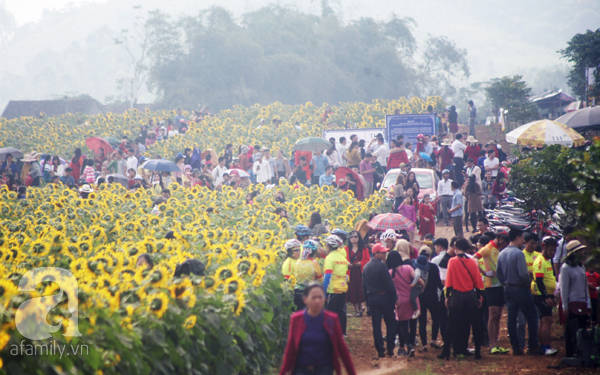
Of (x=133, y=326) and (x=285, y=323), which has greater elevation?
(x=133, y=326)

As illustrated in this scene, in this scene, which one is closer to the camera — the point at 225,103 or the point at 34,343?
the point at 34,343

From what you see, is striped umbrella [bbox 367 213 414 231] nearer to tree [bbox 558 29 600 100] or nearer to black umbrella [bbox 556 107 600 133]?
black umbrella [bbox 556 107 600 133]

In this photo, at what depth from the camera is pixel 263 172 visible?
1869 cm

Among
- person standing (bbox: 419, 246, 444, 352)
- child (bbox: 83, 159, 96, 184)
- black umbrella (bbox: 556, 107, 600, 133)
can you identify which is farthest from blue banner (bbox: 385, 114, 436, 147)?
person standing (bbox: 419, 246, 444, 352)

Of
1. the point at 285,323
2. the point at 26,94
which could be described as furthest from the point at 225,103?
the point at 26,94

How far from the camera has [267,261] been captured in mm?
7836

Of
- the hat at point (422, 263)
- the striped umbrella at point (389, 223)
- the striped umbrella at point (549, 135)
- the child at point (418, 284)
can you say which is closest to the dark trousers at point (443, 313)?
the child at point (418, 284)

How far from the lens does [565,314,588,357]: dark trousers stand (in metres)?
7.75

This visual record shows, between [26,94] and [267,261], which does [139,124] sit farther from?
[26,94]

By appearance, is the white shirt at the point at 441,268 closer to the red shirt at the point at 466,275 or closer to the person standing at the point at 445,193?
the red shirt at the point at 466,275

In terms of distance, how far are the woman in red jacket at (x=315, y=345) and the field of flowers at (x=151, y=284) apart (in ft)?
2.79

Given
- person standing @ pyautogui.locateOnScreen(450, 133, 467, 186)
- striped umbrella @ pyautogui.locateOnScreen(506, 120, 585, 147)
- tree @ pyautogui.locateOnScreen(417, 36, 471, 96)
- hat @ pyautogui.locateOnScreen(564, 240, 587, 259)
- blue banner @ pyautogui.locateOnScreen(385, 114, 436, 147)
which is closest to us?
hat @ pyautogui.locateOnScreen(564, 240, 587, 259)

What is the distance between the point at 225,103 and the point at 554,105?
995 inches

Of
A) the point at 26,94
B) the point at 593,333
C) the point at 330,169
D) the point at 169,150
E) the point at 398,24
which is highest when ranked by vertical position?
the point at 26,94
